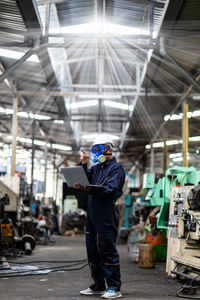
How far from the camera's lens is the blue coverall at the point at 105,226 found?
387 cm

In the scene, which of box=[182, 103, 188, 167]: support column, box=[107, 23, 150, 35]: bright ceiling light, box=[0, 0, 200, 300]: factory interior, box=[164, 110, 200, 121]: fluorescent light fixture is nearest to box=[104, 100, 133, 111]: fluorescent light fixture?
box=[0, 0, 200, 300]: factory interior

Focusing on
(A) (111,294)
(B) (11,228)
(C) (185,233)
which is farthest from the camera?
(B) (11,228)

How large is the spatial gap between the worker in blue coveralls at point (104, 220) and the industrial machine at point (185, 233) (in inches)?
38.7

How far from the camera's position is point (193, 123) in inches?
588

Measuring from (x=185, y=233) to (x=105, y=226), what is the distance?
1.56 m

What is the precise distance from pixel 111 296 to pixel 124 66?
27.0 ft

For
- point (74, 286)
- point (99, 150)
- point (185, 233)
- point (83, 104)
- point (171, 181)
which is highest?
point (83, 104)

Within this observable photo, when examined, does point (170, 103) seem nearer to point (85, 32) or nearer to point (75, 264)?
point (85, 32)

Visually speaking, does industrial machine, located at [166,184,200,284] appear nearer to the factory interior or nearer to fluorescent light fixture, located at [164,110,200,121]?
the factory interior

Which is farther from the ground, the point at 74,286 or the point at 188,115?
the point at 188,115

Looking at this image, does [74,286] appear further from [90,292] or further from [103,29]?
[103,29]

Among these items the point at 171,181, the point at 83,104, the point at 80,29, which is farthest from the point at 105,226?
the point at 83,104

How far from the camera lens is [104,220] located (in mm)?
3936

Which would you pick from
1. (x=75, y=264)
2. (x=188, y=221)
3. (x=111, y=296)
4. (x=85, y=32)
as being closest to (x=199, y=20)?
(x=85, y=32)
